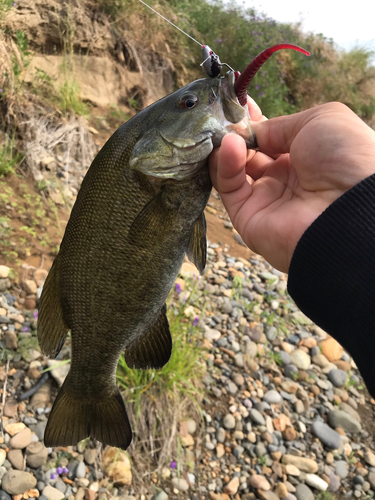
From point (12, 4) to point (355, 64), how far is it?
12.9 metres

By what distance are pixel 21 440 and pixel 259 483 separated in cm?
195

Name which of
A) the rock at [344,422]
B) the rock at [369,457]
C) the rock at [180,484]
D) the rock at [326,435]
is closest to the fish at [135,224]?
the rock at [180,484]

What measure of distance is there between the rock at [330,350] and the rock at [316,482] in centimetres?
167

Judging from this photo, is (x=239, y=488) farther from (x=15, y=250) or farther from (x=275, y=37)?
(x=275, y=37)

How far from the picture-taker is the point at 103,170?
5.23 ft

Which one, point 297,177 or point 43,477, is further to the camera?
point 43,477

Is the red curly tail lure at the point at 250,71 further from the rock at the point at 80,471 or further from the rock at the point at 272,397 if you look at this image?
the rock at the point at 272,397

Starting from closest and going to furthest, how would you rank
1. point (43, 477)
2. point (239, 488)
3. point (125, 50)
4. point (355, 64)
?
point (43, 477) → point (239, 488) → point (125, 50) → point (355, 64)

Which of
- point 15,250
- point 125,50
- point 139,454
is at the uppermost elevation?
point 125,50

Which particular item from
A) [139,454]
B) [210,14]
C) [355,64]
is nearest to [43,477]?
[139,454]

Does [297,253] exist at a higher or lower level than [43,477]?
higher

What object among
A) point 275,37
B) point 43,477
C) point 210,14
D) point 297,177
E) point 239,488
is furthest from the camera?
point 275,37

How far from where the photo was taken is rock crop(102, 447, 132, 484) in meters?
2.90

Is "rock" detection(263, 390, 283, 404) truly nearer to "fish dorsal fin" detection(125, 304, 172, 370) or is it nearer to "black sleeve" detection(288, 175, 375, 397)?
"fish dorsal fin" detection(125, 304, 172, 370)
